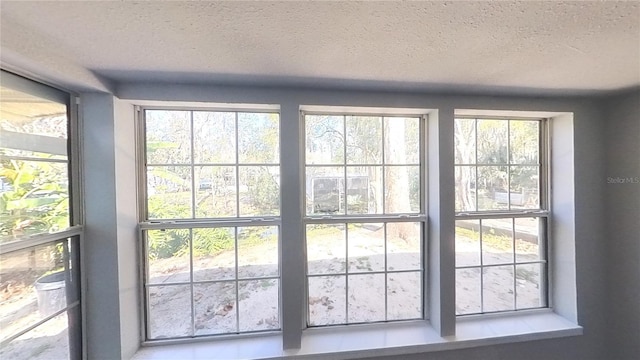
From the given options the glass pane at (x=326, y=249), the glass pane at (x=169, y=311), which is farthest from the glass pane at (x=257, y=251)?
the glass pane at (x=169, y=311)

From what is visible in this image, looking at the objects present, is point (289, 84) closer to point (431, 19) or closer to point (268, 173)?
point (268, 173)

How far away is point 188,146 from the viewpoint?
4.95 feet

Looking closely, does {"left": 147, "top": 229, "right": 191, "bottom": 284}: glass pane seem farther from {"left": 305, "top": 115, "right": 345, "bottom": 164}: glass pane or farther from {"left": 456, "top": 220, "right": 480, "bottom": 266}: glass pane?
{"left": 456, "top": 220, "right": 480, "bottom": 266}: glass pane

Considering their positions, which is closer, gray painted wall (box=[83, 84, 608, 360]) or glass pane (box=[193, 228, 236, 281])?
gray painted wall (box=[83, 84, 608, 360])

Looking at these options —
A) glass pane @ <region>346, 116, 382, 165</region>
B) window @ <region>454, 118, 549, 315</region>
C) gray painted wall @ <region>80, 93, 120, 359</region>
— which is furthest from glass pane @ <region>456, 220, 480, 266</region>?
gray painted wall @ <region>80, 93, 120, 359</region>

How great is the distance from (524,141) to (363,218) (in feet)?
4.22

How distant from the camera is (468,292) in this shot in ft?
5.61

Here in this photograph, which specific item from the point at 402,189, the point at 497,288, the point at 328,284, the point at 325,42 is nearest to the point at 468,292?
the point at 497,288

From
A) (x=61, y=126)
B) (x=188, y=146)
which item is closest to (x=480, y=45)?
(x=188, y=146)

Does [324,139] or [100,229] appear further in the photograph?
[324,139]

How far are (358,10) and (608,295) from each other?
239 cm

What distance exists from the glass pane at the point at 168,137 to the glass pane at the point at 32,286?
60 centimetres

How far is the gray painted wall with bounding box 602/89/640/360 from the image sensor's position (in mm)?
1586

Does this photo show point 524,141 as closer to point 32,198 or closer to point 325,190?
point 325,190
